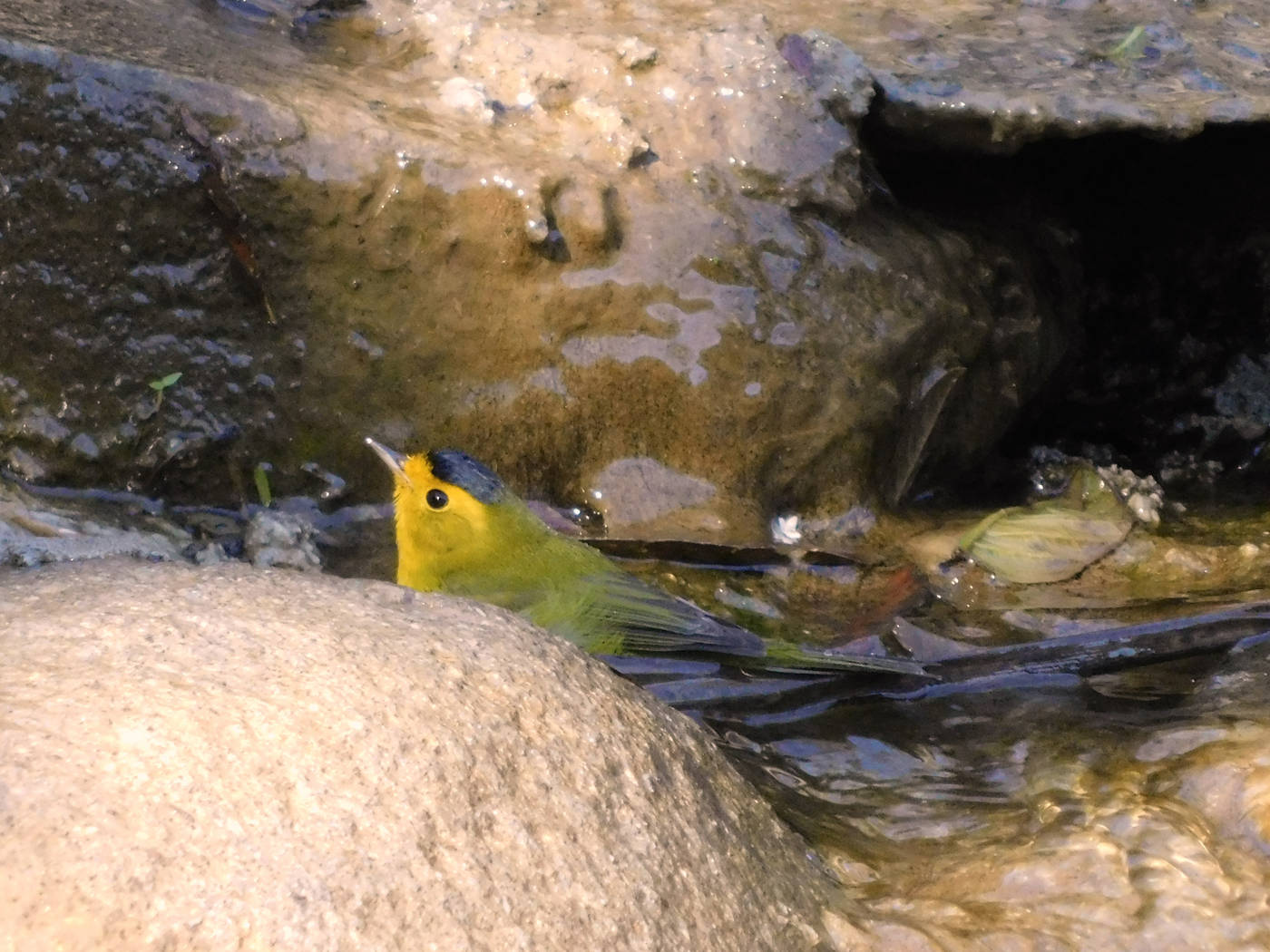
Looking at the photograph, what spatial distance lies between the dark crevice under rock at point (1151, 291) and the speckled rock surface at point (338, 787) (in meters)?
3.02

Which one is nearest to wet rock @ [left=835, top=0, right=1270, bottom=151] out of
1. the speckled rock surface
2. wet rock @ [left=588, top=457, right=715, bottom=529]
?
wet rock @ [left=588, top=457, right=715, bottom=529]

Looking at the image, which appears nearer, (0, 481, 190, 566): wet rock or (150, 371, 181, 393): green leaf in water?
(0, 481, 190, 566): wet rock

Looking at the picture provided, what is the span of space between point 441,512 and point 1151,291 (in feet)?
Result: 11.5

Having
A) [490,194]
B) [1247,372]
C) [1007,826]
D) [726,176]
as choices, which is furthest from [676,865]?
[1247,372]

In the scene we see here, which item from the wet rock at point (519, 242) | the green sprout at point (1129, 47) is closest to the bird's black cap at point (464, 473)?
the wet rock at point (519, 242)

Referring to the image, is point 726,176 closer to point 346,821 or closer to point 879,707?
point 879,707

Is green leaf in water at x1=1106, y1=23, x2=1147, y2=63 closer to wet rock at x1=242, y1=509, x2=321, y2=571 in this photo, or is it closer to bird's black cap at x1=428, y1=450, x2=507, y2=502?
bird's black cap at x1=428, y1=450, x2=507, y2=502

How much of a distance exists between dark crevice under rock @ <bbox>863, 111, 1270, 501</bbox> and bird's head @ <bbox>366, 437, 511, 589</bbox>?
2.16m

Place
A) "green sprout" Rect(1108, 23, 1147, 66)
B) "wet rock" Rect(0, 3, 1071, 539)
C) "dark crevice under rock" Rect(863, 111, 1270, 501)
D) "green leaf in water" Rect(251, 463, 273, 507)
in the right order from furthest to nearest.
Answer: "dark crevice under rock" Rect(863, 111, 1270, 501)
"green sprout" Rect(1108, 23, 1147, 66)
"green leaf in water" Rect(251, 463, 273, 507)
"wet rock" Rect(0, 3, 1071, 539)

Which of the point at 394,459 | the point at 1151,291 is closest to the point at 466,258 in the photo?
the point at 394,459

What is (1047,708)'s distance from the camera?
3189 millimetres

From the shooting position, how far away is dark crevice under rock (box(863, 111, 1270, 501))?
5000 mm

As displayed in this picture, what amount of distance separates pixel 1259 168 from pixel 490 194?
338 centimetres

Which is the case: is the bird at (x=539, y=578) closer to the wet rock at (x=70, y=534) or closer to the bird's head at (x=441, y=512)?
the bird's head at (x=441, y=512)
